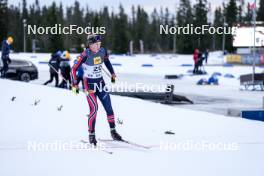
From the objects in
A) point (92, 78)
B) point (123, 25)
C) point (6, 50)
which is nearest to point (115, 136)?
point (92, 78)

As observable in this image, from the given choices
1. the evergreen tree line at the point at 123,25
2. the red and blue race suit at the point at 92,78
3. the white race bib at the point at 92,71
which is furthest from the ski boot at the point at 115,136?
the evergreen tree line at the point at 123,25

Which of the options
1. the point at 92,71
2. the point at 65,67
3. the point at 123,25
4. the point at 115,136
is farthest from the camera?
the point at 123,25

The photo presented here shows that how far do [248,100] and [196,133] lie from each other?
35.2ft

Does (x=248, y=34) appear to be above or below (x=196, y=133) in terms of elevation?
above

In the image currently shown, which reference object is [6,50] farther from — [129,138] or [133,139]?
[133,139]

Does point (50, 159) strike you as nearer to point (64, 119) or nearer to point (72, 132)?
point (72, 132)

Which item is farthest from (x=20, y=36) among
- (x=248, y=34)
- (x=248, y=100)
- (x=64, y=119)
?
(x=64, y=119)

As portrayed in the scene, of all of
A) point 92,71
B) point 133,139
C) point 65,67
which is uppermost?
point 92,71

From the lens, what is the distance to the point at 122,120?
10.4m

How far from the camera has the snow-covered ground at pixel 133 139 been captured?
254 inches

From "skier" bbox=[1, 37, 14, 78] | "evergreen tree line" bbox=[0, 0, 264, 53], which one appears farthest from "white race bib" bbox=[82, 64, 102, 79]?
A: "evergreen tree line" bbox=[0, 0, 264, 53]

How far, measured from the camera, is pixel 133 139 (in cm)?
862

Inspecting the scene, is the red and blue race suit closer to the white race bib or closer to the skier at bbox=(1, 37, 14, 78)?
the white race bib

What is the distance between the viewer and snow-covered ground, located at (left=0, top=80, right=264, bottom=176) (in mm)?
6457
